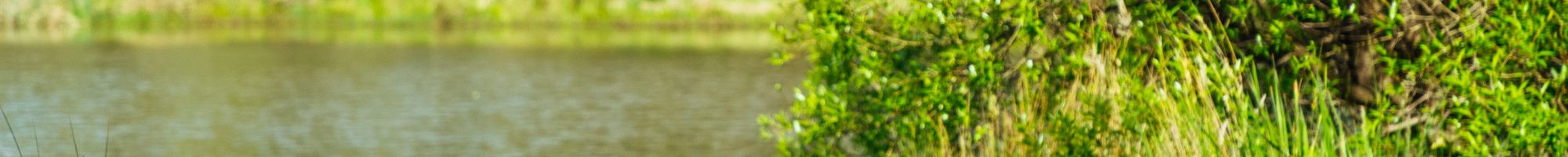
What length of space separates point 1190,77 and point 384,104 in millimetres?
13448

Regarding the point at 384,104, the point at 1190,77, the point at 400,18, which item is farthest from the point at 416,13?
the point at 1190,77

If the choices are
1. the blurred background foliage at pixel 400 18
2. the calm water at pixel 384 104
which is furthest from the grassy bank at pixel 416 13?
the calm water at pixel 384 104

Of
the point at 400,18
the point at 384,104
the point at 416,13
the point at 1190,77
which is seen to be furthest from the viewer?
the point at 416,13

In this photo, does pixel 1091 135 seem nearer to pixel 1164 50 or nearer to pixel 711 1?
pixel 1164 50

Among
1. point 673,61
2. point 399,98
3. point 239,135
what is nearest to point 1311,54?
point 239,135

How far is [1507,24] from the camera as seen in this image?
5.02m

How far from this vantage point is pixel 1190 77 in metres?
4.95

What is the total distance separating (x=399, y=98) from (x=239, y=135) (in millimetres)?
4841

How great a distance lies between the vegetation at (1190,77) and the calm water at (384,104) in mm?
2419

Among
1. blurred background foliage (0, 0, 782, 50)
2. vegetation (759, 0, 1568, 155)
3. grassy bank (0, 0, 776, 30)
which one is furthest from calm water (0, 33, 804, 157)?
grassy bank (0, 0, 776, 30)

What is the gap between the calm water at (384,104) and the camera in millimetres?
13109

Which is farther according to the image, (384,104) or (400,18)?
(400,18)

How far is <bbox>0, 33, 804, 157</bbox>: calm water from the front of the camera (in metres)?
13.1

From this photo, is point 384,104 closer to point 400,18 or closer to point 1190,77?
point 1190,77
